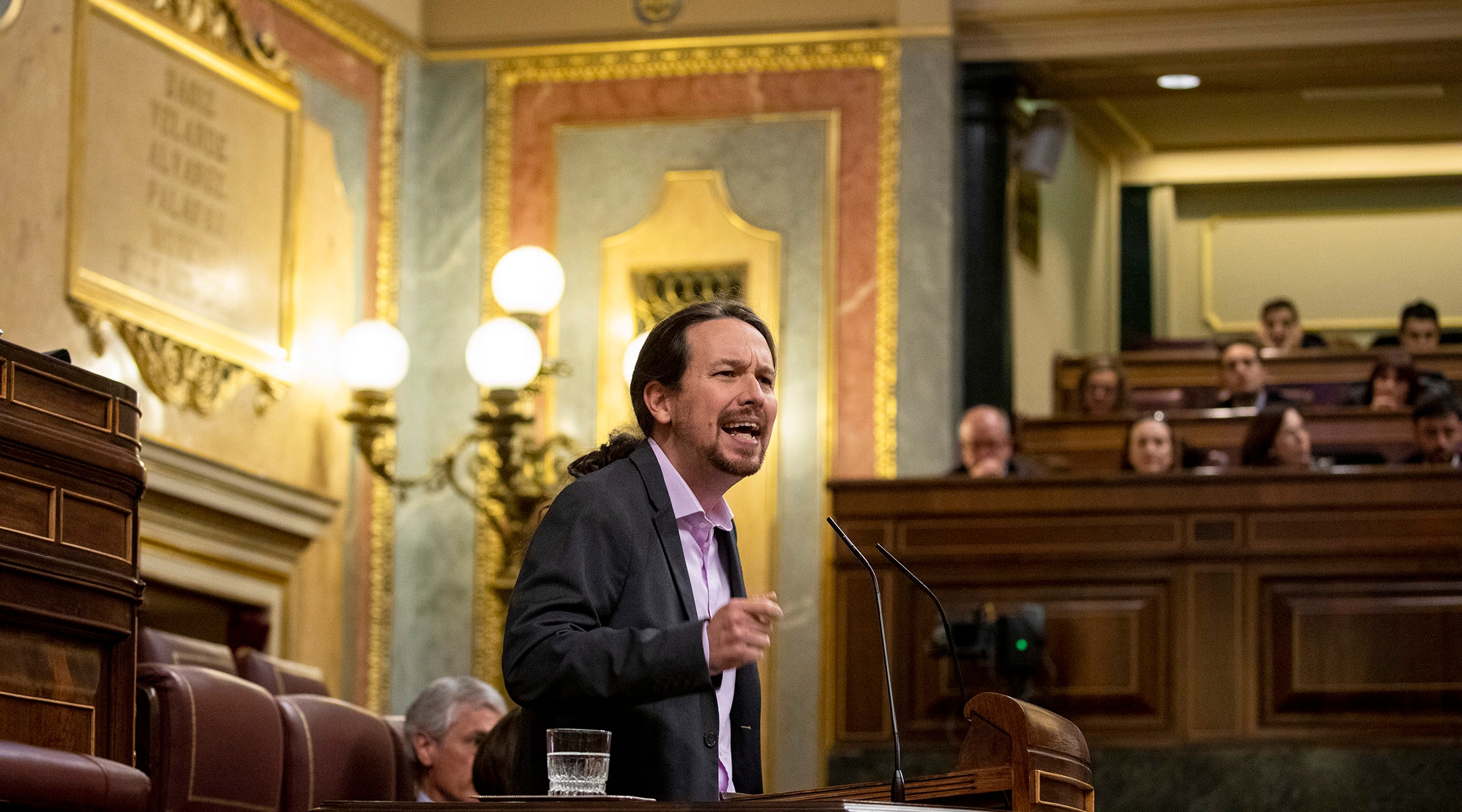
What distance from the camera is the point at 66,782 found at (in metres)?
3.16

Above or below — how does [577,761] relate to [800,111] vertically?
below

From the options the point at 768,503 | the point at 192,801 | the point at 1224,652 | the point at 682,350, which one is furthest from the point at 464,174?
the point at 682,350

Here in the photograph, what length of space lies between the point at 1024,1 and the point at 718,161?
1.47 meters

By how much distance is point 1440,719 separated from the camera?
20.3ft

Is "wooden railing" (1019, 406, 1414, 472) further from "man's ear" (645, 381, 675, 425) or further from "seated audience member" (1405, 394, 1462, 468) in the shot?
"man's ear" (645, 381, 675, 425)

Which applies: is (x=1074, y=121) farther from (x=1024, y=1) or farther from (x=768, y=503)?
(x=768, y=503)

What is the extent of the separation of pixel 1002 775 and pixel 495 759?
1.66 m

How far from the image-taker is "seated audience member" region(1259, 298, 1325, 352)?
10.5m

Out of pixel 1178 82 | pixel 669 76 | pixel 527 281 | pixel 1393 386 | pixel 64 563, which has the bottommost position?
pixel 64 563

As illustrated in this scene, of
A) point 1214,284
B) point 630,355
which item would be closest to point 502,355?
point 630,355

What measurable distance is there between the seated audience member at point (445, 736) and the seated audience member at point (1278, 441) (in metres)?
3.83

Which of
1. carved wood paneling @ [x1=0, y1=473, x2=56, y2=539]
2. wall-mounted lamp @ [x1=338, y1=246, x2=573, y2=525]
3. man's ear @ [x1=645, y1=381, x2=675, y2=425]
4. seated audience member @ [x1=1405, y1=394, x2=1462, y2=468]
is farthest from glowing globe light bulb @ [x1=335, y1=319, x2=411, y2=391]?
man's ear @ [x1=645, y1=381, x2=675, y2=425]

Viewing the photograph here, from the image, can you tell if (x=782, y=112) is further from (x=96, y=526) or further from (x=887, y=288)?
(x=96, y=526)

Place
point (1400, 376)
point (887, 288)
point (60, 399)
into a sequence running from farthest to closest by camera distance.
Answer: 1. point (1400, 376)
2. point (887, 288)
3. point (60, 399)
